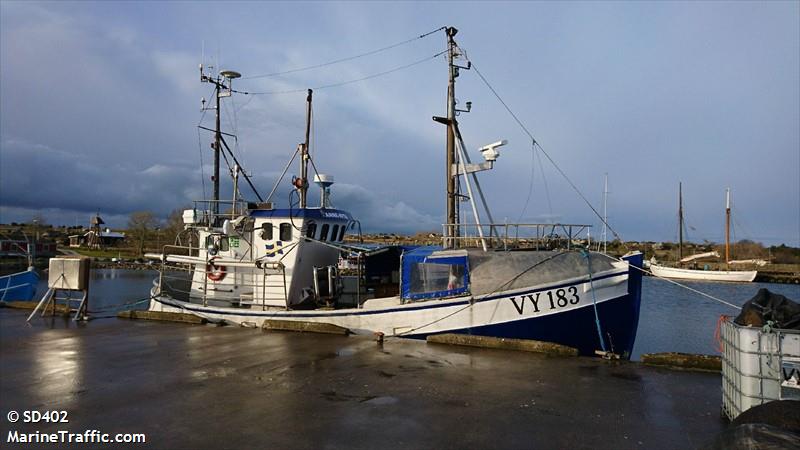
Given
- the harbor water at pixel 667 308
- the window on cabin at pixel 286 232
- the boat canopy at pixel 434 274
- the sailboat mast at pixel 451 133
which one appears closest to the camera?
the boat canopy at pixel 434 274

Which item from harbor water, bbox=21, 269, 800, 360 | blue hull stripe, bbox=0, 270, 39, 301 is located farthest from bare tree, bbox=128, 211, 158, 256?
blue hull stripe, bbox=0, 270, 39, 301

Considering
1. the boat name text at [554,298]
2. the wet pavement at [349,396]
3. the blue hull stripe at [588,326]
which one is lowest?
the wet pavement at [349,396]

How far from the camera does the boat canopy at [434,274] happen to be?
11.7 metres

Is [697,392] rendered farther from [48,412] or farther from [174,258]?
[174,258]

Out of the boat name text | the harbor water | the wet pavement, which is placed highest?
the boat name text

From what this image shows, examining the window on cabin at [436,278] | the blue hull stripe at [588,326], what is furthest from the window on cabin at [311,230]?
the blue hull stripe at [588,326]

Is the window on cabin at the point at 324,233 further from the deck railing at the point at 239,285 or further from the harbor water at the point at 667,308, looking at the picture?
the harbor water at the point at 667,308

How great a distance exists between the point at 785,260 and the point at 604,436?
89668mm

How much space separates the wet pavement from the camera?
5.70m

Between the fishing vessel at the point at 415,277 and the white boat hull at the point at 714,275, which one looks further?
the white boat hull at the point at 714,275

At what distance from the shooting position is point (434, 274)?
1202 cm

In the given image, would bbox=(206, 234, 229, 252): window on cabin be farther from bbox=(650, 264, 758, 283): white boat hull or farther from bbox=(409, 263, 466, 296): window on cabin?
bbox=(650, 264, 758, 283): white boat hull

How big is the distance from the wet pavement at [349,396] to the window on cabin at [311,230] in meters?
4.53

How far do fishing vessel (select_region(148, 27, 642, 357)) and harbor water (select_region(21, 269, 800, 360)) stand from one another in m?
4.11
